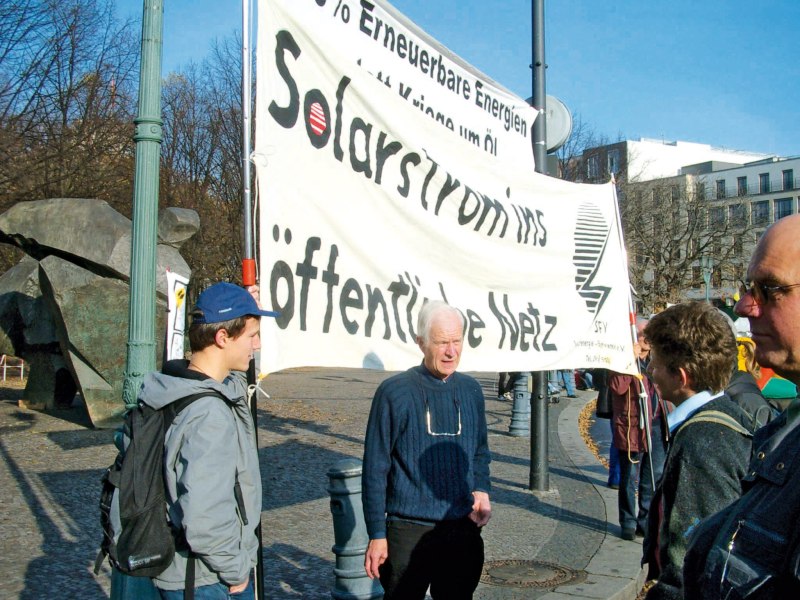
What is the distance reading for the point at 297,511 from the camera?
750 centimetres

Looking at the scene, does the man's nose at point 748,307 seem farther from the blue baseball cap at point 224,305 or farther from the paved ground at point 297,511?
the paved ground at point 297,511

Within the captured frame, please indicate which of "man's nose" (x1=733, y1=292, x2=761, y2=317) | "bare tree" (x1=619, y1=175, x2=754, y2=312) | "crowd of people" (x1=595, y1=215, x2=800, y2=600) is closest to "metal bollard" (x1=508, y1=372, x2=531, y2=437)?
"crowd of people" (x1=595, y1=215, x2=800, y2=600)

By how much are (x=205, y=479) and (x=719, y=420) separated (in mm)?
1589

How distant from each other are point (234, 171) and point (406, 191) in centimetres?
2599

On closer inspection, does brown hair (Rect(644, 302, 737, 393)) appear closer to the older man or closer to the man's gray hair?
the man's gray hair

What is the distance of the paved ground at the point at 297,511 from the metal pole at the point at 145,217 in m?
2.10

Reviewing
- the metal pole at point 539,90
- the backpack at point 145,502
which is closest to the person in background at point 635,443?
the metal pole at point 539,90

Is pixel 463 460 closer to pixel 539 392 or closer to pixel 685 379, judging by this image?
pixel 685 379

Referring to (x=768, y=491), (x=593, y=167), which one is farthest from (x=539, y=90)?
(x=593, y=167)

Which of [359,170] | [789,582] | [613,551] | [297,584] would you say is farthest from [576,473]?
[789,582]

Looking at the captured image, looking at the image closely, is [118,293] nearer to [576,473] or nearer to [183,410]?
[576,473]

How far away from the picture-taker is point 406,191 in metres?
4.48

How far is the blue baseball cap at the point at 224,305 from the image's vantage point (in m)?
2.99

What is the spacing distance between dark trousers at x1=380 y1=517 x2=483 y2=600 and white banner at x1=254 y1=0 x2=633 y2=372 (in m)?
0.86
